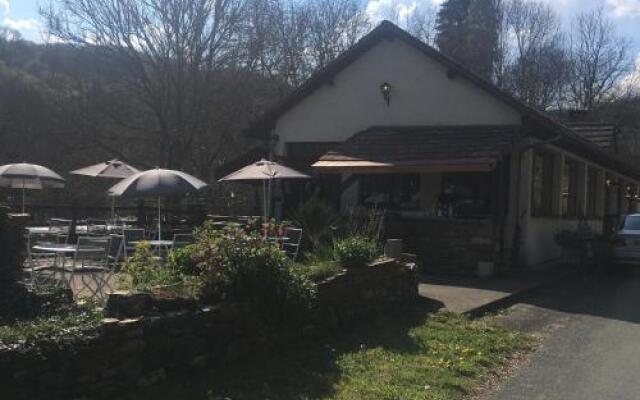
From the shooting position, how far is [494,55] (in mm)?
45938

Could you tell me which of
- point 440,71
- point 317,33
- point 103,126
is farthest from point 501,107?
point 317,33

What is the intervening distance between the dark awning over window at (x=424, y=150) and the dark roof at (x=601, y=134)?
1081cm

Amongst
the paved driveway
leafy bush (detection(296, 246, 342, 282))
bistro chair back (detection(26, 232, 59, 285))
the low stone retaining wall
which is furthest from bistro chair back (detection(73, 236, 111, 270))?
the paved driveway

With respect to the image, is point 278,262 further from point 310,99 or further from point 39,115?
point 39,115

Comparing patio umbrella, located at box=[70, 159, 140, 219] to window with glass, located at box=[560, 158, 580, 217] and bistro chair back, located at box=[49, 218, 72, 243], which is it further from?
window with glass, located at box=[560, 158, 580, 217]

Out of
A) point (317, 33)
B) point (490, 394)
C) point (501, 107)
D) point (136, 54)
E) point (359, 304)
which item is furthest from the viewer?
point (317, 33)

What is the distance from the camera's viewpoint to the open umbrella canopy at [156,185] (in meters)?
11.0

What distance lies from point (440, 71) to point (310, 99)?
3.60 m

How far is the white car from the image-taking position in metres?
17.1

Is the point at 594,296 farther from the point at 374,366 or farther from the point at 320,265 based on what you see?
the point at 374,366

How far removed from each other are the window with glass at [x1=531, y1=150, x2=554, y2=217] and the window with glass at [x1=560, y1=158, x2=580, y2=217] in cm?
79

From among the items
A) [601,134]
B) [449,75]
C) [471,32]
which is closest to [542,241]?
[449,75]

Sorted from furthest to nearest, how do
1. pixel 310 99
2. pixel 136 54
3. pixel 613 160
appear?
pixel 136 54 → pixel 613 160 → pixel 310 99

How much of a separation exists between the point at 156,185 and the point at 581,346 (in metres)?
6.47
